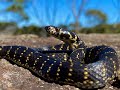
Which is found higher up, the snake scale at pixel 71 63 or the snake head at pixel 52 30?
the snake head at pixel 52 30

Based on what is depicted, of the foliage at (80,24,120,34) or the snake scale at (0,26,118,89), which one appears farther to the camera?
the foliage at (80,24,120,34)

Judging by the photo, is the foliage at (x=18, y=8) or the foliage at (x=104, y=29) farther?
the foliage at (x=18, y=8)

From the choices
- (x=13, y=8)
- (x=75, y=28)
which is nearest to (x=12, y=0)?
(x=13, y=8)

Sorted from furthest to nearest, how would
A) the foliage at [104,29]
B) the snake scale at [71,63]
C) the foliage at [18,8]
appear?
the foliage at [18,8], the foliage at [104,29], the snake scale at [71,63]

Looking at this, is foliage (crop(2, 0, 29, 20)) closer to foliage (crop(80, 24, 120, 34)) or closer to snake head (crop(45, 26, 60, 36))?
foliage (crop(80, 24, 120, 34))

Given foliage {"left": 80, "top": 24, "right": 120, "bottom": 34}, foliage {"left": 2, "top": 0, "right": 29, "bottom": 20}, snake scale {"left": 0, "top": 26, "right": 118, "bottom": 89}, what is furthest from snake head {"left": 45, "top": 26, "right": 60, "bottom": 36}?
foliage {"left": 2, "top": 0, "right": 29, "bottom": 20}

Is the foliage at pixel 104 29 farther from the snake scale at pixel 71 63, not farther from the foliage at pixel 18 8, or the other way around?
the snake scale at pixel 71 63

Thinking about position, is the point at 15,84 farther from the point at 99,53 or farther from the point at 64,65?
the point at 99,53

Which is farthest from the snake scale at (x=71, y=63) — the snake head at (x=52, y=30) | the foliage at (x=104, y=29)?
the foliage at (x=104, y=29)

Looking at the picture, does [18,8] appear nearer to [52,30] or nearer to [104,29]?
[104,29]
